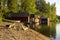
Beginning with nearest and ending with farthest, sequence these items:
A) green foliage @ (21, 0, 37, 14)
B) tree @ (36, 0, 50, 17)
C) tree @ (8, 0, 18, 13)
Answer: tree @ (8, 0, 18, 13), green foliage @ (21, 0, 37, 14), tree @ (36, 0, 50, 17)

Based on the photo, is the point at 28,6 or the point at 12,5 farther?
the point at 28,6

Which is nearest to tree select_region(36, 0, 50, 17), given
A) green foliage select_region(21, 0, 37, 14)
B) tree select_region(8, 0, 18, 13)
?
green foliage select_region(21, 0, 37, 14)

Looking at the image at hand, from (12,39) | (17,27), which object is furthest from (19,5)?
(12,39)

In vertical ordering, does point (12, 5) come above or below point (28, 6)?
above

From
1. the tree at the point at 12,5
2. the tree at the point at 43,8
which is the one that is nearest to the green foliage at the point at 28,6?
the tree at the point at 12,5

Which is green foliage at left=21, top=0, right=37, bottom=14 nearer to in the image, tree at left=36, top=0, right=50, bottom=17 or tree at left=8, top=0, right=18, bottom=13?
tree at left=8, top=0, right=18, bottom=13

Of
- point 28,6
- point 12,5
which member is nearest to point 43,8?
point 28,6

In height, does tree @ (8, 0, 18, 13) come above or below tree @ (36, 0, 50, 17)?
above

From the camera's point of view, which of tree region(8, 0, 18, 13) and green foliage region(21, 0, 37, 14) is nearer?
tree region(8, 0, 18, 13)

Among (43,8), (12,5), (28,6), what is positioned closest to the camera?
(12,5)

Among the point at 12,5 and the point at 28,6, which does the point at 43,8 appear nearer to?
the point at 28,6

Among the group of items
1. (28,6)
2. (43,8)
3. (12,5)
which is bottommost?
(43,8)

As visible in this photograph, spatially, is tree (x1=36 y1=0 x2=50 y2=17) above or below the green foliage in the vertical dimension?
below

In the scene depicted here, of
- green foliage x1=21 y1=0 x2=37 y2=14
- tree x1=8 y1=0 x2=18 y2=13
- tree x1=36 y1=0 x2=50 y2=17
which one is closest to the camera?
tree x1=8 y1=0 x2=18 y2=13
